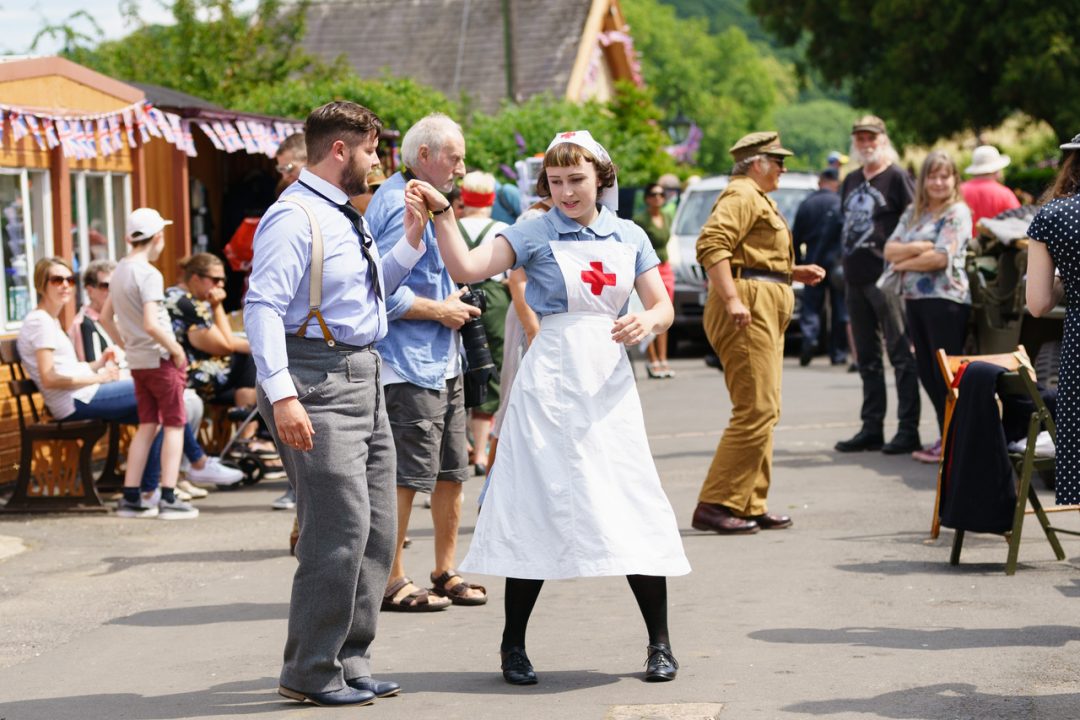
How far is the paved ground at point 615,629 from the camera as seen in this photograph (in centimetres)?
575

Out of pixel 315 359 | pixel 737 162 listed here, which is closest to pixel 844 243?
pixel 737 162

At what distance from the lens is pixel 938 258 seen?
36.0 feet

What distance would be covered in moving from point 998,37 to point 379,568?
31.0 m

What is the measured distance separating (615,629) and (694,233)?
1523 centimetres

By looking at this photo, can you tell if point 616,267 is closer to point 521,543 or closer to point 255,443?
point 521,543

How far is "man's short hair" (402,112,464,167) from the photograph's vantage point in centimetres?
675

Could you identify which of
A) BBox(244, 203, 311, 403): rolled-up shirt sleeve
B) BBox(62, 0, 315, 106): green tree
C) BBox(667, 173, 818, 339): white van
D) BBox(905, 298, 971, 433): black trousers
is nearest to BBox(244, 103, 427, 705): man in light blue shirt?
BBox(244, 203, 311, 403): rolled-up shirt sleeve

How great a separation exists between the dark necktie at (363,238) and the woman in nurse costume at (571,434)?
282 millimetres

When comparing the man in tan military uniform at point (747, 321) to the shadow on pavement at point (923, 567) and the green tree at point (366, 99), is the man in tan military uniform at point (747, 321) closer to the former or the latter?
the shadow on pavement at point (923, 567)

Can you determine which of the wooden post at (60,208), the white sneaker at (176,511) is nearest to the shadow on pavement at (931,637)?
the white sneaker at (176,511)

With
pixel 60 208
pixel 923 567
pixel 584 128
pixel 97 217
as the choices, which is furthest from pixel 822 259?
pixel 923 567

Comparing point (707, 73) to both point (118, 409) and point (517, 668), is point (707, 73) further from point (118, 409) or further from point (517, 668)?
point (517, 668)

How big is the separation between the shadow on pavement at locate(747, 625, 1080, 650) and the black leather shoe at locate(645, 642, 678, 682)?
29.4 inches

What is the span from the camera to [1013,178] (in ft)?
112
